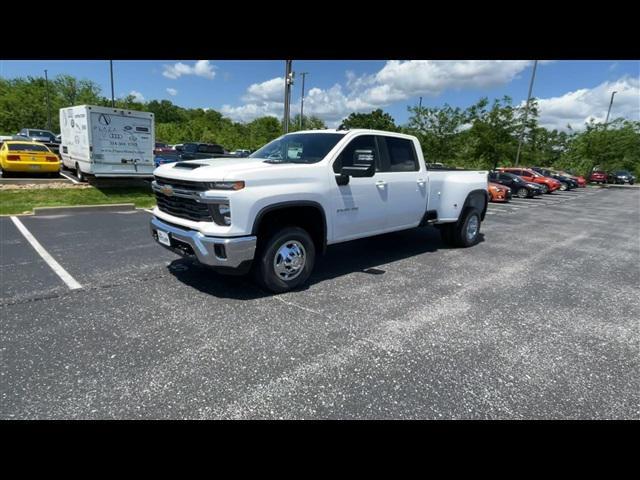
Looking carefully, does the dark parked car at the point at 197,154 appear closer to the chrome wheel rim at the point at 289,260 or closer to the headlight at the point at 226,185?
the headlight at the point at 226,185

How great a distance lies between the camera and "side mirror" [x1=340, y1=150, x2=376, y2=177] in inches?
167

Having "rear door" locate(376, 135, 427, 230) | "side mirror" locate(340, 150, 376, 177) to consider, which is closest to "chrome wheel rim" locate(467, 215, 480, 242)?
"rear door" locate(376, 135, 427, 230)

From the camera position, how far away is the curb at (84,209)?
855cm

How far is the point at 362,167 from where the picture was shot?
168 inches

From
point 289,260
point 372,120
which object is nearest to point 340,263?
point 289,260

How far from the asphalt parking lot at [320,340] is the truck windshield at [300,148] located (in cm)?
165

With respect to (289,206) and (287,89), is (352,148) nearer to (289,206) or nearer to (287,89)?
(289,206)

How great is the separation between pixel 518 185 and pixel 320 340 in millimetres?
21806

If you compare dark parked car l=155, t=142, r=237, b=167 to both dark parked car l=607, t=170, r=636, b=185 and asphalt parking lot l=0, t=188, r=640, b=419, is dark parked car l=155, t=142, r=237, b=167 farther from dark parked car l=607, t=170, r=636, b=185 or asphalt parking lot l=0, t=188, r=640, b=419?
dark parked car l=607, t=170, r=636, b=185

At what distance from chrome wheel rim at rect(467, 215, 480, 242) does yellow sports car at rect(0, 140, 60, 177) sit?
14162 millimetres
